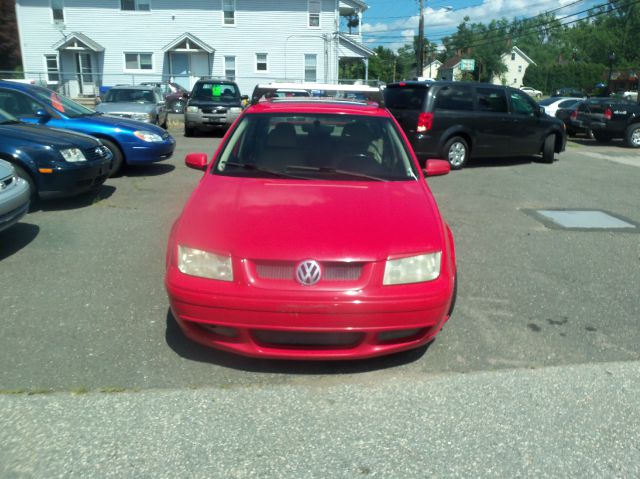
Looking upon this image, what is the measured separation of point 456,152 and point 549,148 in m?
2.57

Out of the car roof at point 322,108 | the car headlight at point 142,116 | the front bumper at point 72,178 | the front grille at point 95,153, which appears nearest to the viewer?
the car roof at point 322,108

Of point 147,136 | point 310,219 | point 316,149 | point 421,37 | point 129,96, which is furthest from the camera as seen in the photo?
point 421,37

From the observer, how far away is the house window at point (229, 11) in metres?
31.4

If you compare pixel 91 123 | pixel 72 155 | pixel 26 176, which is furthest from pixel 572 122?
pixel 26 176

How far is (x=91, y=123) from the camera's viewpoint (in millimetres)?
9164

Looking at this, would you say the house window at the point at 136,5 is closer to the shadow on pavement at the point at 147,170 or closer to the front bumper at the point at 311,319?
the shadow on pavement at the point at 147,170

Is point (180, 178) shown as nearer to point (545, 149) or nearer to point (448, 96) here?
point (448, 96)

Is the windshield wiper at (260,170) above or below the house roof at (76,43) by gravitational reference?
below

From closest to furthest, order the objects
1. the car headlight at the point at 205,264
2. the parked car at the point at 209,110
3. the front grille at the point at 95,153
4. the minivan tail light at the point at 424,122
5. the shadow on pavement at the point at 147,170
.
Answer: the car headlight at the point at 205,264, the front grille at the point at 95,153, the shadow on pavement at the point at 147,170, the minivan tail light at the point at 424,122, the parked car at the point at 209,110

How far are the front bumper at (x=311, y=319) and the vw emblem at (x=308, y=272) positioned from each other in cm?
8

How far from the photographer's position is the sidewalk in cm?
256

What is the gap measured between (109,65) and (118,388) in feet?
107

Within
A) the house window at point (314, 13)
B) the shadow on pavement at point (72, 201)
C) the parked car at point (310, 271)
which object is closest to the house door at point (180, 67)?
the house window at point (314, 13)

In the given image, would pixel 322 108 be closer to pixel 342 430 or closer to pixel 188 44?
pixel 342 430
